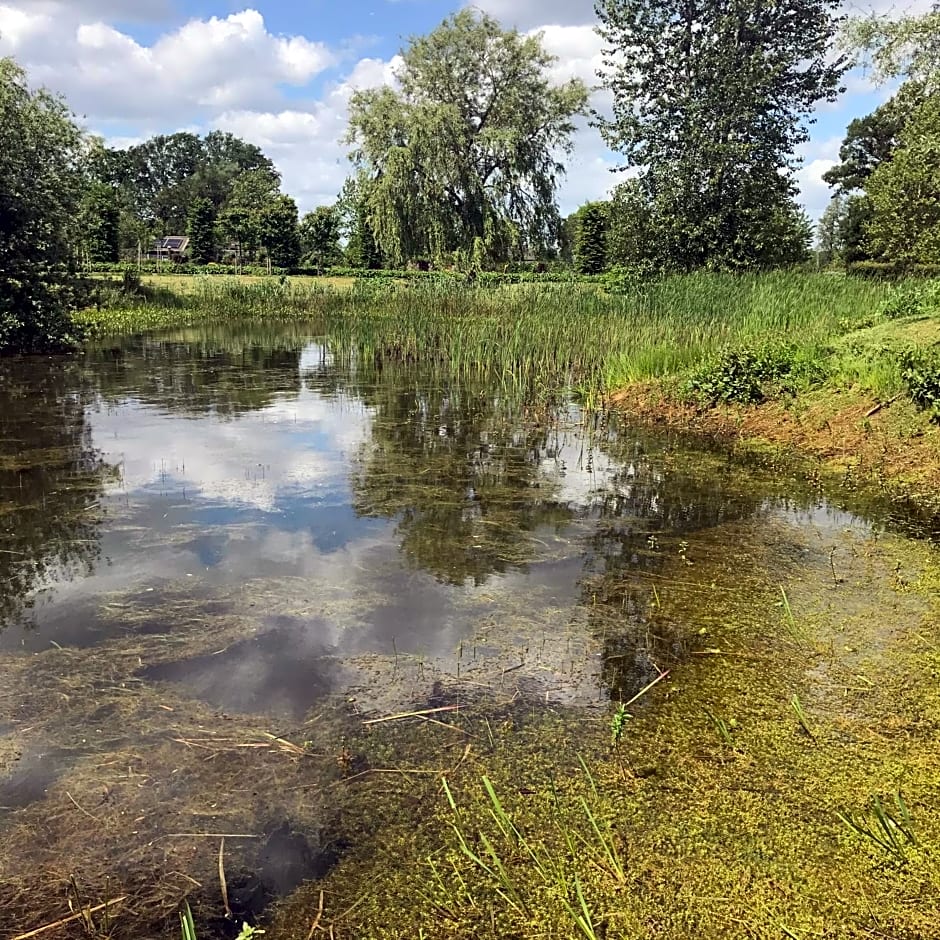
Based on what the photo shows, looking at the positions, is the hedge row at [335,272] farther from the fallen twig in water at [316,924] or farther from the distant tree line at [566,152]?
the fallen twig in water at [316,924]

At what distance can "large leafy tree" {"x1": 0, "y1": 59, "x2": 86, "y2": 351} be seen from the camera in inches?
434

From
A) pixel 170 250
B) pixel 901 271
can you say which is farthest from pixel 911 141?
pixel 170 250

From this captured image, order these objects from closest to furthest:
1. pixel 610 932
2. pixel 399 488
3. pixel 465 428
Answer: pixel 610 932, pixel 399 488, pixel 465 428

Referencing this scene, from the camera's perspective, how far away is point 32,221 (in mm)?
11383

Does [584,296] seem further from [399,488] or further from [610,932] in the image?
[610,932]

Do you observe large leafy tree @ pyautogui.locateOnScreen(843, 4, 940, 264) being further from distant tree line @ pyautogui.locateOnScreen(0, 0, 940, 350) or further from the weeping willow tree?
the weeping willow tree

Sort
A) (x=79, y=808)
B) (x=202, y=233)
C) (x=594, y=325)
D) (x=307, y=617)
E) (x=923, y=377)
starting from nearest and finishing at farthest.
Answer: (x=79, y=808)
(x=307, y=617)
(x=923, y=377)
(x=594, y=325)
(x=202, y=233)

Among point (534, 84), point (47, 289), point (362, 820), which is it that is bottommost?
point (362, 820)

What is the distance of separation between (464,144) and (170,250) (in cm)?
2614

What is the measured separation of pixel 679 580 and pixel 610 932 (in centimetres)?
208

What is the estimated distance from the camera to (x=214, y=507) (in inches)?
A: 178

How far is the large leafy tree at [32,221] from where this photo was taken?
11.0 metres

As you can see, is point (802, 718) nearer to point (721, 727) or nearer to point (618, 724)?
point (721, 727)

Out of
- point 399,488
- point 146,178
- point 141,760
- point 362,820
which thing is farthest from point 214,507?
point 146,178
